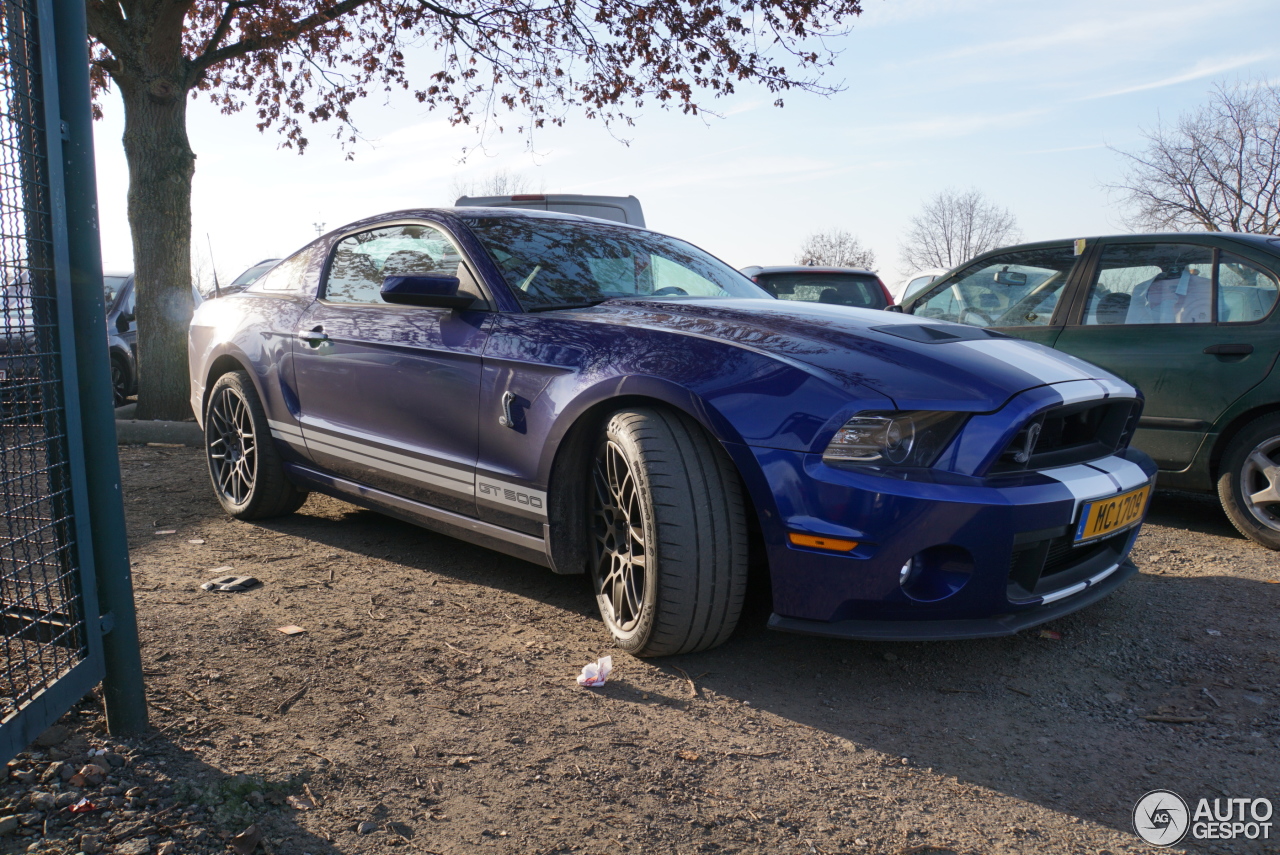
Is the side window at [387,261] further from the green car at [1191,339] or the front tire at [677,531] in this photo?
the green car at [1191,339]

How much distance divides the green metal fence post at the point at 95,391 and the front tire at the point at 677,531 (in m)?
1.35

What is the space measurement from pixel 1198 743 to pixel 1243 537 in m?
2.55

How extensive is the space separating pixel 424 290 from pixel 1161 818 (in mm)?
2676

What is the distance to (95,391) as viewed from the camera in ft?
7.20

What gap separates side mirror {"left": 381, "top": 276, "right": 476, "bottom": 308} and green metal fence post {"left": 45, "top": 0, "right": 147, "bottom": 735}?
3.77ft

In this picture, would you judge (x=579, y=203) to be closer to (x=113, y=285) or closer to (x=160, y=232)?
(x=160, y=232)

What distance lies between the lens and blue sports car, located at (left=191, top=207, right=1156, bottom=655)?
8.15 ft

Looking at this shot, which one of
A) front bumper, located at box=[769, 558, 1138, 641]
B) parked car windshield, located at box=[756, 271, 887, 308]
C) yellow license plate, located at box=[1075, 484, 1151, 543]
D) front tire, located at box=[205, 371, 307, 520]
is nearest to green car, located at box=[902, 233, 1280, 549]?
yellow license plate, located at box=[1075, 484, 1151, 543]

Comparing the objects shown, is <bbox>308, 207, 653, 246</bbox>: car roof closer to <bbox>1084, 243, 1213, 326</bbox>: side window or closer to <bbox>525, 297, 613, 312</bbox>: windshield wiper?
<bbox>525, 297, 613, 312</bbox>: windshield wiper

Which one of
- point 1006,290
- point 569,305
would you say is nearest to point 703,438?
point 569,305

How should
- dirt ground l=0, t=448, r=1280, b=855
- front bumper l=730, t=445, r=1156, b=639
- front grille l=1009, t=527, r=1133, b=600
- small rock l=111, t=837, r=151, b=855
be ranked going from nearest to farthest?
small rock l=111, t=837, r=151, b=855
dirt ground l=0, t=448, r=1280, b=855
front bumper l=730, t=445, r=1156, b=639
front grille l=1009, t=527, r=1133, b=600

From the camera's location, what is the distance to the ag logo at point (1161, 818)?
6.54 feet

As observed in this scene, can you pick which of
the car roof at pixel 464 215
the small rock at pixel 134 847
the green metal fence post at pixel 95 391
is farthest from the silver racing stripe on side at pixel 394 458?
the small rock at pixel 134 847

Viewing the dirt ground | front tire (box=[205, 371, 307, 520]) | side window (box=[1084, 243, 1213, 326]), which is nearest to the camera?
the dirt ground
